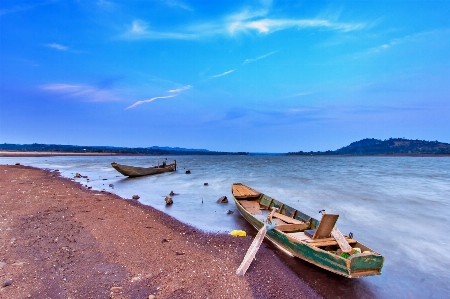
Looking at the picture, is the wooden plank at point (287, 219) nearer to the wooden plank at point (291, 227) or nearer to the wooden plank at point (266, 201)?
the wooden plank at point (291, 227)

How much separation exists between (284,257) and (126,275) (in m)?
5.23

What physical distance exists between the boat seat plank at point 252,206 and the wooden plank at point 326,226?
543 centimetres

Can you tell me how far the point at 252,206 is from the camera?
15.2 metres

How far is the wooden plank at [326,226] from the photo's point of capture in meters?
8.38

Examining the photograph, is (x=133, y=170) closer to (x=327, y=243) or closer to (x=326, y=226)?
(x=326, y=226)

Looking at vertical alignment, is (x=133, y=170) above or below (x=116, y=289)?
above

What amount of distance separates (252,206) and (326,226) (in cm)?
690

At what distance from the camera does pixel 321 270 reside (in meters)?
8.13

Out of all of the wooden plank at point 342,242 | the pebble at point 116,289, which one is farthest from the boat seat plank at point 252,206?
the pebble at point 116,289

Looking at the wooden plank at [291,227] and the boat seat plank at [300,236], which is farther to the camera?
the wooden plank at [291,227]

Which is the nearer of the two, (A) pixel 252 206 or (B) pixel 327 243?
(B) pixel 327 243

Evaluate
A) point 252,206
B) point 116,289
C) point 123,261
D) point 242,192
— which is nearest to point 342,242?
point 116,289

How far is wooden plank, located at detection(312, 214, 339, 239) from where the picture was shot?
8.38 meters

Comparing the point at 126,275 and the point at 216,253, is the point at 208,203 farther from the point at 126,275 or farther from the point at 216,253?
the point at 126,275
